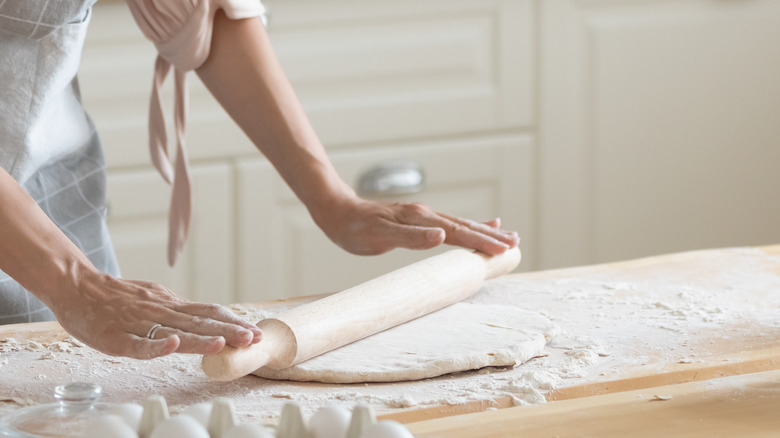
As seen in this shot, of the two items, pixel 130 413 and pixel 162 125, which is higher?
pixel 162 125

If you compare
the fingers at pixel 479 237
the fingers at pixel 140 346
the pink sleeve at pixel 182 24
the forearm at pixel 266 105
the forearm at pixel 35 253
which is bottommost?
the fingers at pixel 140 346

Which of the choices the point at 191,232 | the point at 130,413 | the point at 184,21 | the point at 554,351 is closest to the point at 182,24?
the point at 184,21

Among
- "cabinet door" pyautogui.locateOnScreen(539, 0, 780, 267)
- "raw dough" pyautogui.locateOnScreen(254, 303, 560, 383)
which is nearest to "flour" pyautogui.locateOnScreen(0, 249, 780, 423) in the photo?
"raw dough" pyautogui.locateOnScreen(254, 303, 560, 383)

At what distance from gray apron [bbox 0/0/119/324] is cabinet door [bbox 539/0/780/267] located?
1.27m

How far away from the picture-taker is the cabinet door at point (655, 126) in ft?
7.66

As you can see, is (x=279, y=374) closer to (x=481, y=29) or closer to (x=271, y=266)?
(x=271, y=266)

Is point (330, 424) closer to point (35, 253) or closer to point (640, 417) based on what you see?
point (640, 417)

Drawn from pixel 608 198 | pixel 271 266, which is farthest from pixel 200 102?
pixel 608 198

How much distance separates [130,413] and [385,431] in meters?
0.14

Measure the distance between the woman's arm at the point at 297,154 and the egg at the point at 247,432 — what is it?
0.56 meters

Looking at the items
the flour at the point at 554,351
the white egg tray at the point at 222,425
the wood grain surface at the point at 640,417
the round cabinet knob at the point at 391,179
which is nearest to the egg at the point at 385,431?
the white egg tray at the point at 222,425

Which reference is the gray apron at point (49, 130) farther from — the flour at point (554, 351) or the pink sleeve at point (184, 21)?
the flour at point (554, 351)

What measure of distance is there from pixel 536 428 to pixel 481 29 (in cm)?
162

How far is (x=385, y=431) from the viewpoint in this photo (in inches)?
22.6
